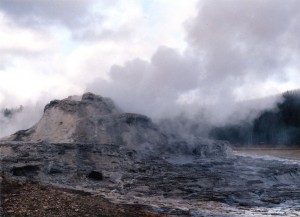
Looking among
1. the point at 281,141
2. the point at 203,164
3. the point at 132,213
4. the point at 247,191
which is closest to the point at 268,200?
the point at 247,191

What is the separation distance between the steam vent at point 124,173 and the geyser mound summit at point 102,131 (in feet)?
0.35

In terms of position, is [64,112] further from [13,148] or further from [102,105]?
[13,148]

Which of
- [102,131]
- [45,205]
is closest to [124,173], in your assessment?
[102,131]

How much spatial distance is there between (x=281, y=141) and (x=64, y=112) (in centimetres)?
4744

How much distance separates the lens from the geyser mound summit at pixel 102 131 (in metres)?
46.0

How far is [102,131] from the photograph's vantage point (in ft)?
153

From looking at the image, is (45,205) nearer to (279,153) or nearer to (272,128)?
(279,153)

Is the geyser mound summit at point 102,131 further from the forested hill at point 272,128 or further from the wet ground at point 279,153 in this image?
the forested hill at point 272,128

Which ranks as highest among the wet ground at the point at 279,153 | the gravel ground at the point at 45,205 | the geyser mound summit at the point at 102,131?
the geyser mound summit at the point at 102,131

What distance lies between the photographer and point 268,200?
2423 centimetres

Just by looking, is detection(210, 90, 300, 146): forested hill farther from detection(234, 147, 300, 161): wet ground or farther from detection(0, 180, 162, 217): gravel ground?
detection(0, 180, 162, 217): gravel ground

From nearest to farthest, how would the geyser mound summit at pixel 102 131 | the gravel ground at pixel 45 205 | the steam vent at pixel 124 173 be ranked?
the gravel ground at pixel 45 205, the steam vent at pixel 124 173, the geyser mound summit at pixel 102 131

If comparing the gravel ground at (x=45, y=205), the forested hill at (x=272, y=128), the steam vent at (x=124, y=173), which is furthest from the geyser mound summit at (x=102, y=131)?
the forested hill at (x=272, y=128)

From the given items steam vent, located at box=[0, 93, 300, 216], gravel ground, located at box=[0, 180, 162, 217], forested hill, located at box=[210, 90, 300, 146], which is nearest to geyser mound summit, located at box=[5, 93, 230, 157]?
steam vent, located at box=[0, 93, 300, 216]
